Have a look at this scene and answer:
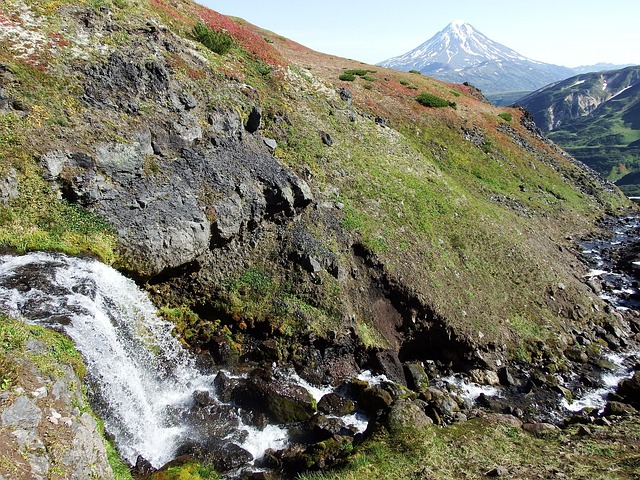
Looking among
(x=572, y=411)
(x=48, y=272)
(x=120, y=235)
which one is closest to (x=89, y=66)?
(x=120, y=235)

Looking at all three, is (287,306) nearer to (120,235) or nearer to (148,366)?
(148,366)

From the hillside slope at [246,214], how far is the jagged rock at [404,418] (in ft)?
11.0

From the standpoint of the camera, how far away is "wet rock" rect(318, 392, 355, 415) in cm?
1988

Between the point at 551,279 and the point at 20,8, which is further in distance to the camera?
the point at 551,279

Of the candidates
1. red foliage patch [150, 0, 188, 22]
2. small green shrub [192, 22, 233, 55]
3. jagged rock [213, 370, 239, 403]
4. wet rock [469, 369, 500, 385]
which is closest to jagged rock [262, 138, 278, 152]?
small green shrub [192, 22, 233, 55]

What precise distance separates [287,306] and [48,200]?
1347cm

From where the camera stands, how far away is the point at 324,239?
27.4m

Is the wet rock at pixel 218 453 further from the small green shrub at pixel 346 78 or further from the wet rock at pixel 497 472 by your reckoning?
the small green shrub at pixel 346 78

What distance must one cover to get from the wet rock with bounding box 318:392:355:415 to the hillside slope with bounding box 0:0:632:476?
4.73ft

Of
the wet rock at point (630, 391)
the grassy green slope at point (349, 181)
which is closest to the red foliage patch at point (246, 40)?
the grassy green slope at point (349, 181)

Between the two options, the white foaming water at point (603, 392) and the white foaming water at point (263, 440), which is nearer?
the white foaming water at point (263, 440)

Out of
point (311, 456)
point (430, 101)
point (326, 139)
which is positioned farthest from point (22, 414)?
point (430, 101)

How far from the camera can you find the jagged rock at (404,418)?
16.9m

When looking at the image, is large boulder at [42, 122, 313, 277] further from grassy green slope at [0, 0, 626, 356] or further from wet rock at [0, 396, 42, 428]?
wet rock at [0, 396, 42, 428]
